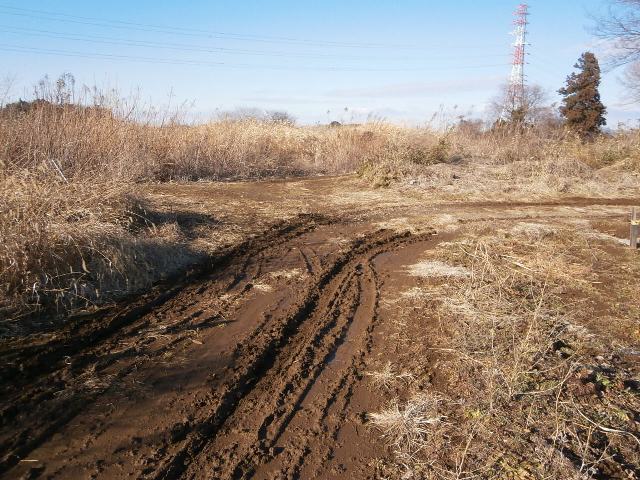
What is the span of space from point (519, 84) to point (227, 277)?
1395 inches

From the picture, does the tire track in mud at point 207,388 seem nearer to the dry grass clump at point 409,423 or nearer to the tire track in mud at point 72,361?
the tire track in mud at point 72,361

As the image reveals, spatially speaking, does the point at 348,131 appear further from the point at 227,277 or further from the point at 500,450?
the point at 500,450

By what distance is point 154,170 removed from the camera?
12562 millimetres

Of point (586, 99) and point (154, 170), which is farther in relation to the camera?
point (586, 99)

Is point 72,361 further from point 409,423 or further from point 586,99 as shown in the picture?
point 586,99

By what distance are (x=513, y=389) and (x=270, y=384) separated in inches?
67.8

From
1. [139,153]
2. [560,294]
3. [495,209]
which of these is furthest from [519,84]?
[560,294]

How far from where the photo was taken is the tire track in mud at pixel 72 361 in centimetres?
296

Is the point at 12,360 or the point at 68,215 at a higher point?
the point at 68,215

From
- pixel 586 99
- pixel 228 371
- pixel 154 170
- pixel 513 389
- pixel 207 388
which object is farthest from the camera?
pixel 586 99

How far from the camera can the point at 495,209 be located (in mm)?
10828

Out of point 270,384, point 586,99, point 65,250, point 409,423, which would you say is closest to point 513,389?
point 409,423

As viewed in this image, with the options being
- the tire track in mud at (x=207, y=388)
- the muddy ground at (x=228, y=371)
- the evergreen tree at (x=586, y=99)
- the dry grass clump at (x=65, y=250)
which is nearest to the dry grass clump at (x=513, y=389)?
the muddy ground at (x=228, y=371)

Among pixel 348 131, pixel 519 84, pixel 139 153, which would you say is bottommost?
pixel 139 153
